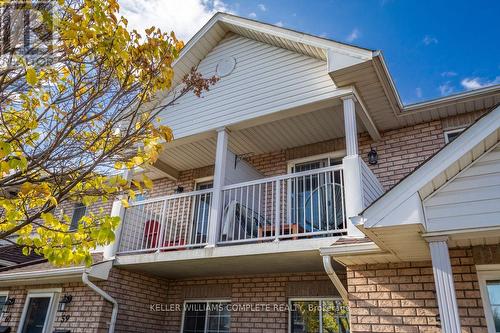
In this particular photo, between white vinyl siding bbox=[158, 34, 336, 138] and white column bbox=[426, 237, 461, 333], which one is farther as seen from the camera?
white vinyl siding bbox=[158, 34, 336, 138]

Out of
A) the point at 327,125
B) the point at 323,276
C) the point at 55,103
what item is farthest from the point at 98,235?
the point at 327,125

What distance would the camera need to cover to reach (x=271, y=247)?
17.0 ft

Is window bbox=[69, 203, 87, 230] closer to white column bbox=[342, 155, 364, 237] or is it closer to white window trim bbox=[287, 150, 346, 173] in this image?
white window trim bbox=[287, 150, 346, 173]

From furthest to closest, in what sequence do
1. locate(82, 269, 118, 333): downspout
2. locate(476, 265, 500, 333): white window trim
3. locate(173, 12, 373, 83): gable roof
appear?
1. locate(82, 269, 118, 333): downspout
2. locate(173, 12, 373, 83): gable roof
3. locate(476, 265, 500, 333): white window trim

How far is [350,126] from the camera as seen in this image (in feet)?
17.4

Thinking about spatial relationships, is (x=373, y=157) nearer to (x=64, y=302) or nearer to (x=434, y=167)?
(x=434, y=167)

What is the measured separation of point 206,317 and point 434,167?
5409mm

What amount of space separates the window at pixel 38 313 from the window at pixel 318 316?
4657 millimetres

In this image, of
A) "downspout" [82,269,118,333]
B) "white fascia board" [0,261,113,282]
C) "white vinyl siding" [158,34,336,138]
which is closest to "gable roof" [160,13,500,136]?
"white vinyl siding" [158,34,336,138]

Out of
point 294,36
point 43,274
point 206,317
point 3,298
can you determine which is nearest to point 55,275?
point 43,274

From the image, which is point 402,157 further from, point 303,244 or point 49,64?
point 49,64

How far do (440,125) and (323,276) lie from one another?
3205 mm

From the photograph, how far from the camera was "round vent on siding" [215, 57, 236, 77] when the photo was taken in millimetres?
7102

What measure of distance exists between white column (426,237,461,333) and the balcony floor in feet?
5.77
